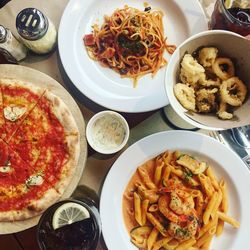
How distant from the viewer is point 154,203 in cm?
168

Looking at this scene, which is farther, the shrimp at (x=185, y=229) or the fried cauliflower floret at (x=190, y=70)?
the shrimp at (x=185, y=229)

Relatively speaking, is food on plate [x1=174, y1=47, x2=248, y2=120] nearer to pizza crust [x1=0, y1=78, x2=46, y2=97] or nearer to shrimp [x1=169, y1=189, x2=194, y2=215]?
shrimp [x1=169, y1=189, x2=194, y2=215]

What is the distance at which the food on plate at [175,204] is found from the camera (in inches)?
63.5

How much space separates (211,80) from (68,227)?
32.0 inches

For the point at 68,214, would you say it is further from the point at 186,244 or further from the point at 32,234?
the point at 186,244

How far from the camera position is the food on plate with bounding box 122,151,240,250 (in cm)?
161

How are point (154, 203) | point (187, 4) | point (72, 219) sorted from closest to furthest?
point (72, 219) → point (154, 203) → point (187, 4)

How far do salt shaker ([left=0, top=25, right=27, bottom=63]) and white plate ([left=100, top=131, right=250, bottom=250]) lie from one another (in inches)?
26.4

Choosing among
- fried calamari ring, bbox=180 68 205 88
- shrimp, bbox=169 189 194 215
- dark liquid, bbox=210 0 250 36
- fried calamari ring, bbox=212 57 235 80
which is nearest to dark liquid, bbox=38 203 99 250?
shrimp, bbox=169 189 194 215

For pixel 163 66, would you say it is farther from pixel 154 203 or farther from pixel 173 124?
pixel 154 203

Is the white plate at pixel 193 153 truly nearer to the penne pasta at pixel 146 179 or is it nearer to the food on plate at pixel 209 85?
the penne pasta at pixel 146 179

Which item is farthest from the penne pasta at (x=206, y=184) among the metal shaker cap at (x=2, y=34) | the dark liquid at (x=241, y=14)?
the metal shaker cap at (x=2, y=34)

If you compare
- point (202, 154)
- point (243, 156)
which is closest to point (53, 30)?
point (202, 154)

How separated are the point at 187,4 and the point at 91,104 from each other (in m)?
0.65
